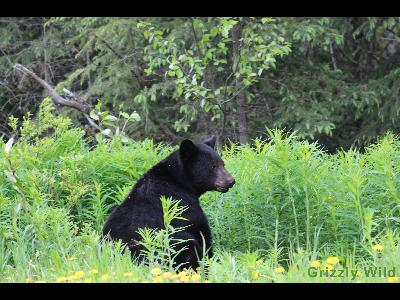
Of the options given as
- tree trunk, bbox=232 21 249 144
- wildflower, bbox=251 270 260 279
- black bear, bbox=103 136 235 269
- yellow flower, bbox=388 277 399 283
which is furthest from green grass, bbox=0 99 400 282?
tree trunk, bbox=232 21 249 144

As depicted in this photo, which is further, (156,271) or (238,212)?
(238,212)

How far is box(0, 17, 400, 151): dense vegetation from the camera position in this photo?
12.5 meters

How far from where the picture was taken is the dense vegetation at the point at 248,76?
12523 millimetres

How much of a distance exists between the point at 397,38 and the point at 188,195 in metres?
9.14

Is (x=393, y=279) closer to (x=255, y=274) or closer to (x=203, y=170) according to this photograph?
(x=255, y=274)

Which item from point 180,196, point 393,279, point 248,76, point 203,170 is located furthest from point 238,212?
point 248,76

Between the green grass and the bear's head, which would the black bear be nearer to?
the bear's head

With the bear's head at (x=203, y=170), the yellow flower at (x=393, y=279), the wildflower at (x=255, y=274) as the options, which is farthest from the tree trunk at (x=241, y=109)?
the yellow flower at (x=393, y=279)

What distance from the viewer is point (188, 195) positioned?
6.62 metres

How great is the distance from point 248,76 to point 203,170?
5.38 m

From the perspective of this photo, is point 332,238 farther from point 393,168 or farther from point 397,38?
point 397,38

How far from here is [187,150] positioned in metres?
6.74

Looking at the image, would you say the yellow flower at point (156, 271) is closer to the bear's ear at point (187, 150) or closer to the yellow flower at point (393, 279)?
the yellow flower at point (393, 279)
